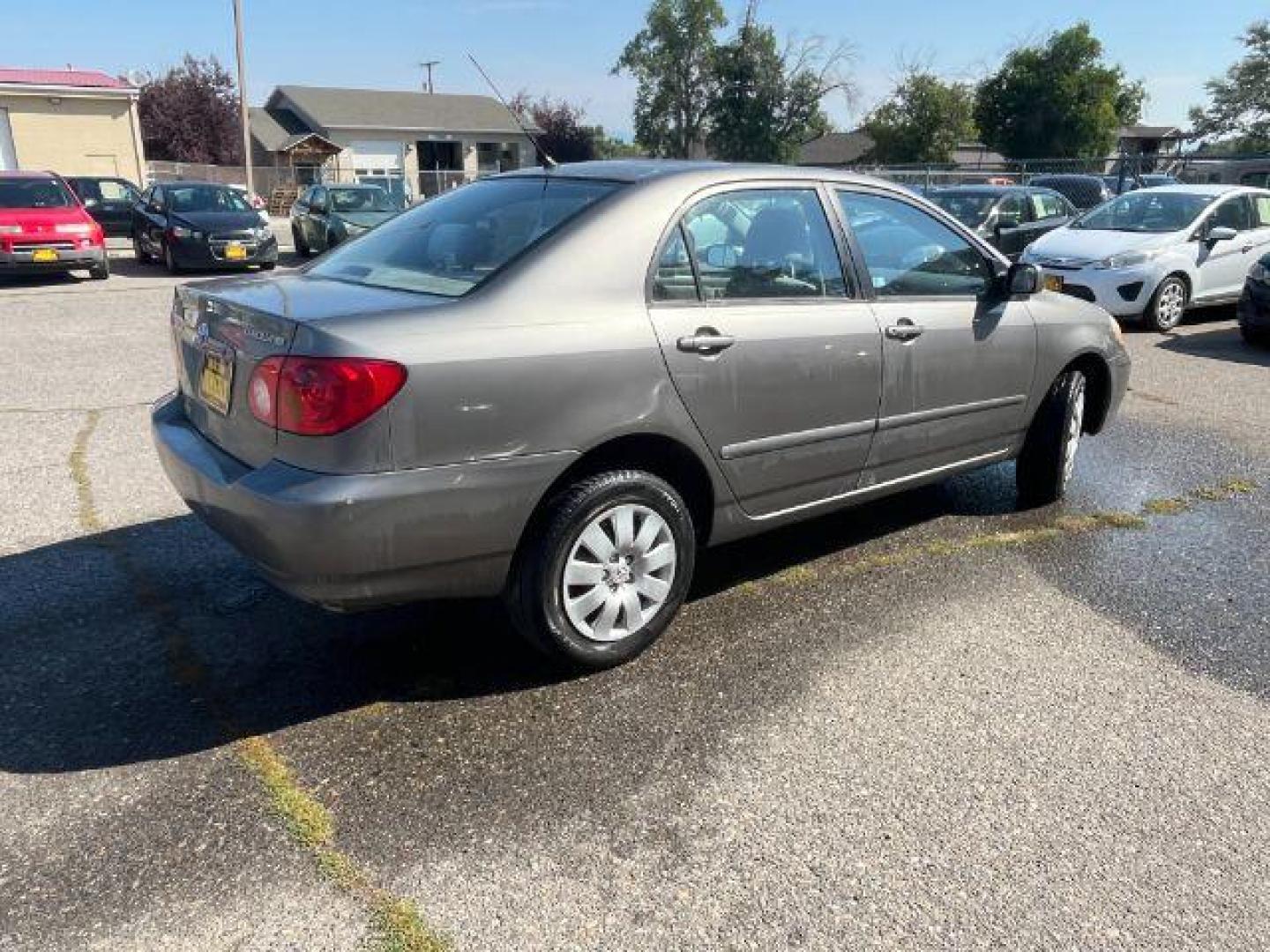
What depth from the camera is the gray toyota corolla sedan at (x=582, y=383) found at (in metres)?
2.78

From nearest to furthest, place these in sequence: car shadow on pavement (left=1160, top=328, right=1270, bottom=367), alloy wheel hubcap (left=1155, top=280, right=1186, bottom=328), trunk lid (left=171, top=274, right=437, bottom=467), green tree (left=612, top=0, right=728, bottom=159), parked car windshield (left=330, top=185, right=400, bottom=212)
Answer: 1. trunk lid (left=171, top=274, right=437, bottom=467)
2. car shadow on pavement (left=1160, top=328, right=1270, bottom=367)
3. alloy wheel hubcap (left=1155, top=280, right=1186, bottom=328)
4. parked car windshield (left=330, top=185, right=400, bottom=212)
5. green tree (left=612, top=0, right=728, bottom=159)

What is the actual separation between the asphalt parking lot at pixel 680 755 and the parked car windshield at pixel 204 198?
13.4 meters

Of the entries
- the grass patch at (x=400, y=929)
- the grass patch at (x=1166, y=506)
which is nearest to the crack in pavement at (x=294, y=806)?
the grass patch at (x=400, y=929)

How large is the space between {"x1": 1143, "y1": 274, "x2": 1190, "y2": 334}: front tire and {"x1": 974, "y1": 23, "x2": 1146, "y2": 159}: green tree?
4831 centimetres

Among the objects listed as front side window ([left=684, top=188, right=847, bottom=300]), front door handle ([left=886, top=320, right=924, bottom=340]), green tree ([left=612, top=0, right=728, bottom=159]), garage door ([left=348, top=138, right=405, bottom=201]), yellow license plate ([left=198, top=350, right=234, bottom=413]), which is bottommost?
yellow license plate ([left=198, top=350, right=234, bottom=413])

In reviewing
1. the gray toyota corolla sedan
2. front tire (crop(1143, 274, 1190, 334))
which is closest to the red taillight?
the gray toyota corolla sedan

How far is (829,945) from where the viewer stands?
7.22 ft

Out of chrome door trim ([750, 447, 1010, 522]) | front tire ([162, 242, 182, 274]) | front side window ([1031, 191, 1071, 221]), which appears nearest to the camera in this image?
chrome door trim ([750, 447, 1010, 522])

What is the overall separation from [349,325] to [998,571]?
118 inches

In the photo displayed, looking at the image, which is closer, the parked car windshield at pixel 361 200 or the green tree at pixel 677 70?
the parked car windshield at pixel 361 200

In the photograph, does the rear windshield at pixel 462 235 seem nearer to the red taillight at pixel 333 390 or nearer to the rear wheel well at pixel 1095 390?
the red taillight at pixel 333 390

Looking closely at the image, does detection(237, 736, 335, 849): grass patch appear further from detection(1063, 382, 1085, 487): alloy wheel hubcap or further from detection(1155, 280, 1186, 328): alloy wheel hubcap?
detection(1155, 280, 1186, 328): alloy wheel hubcap

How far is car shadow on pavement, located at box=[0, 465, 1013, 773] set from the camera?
3008 mm

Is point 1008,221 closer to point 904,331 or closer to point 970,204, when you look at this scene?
point 970,204
